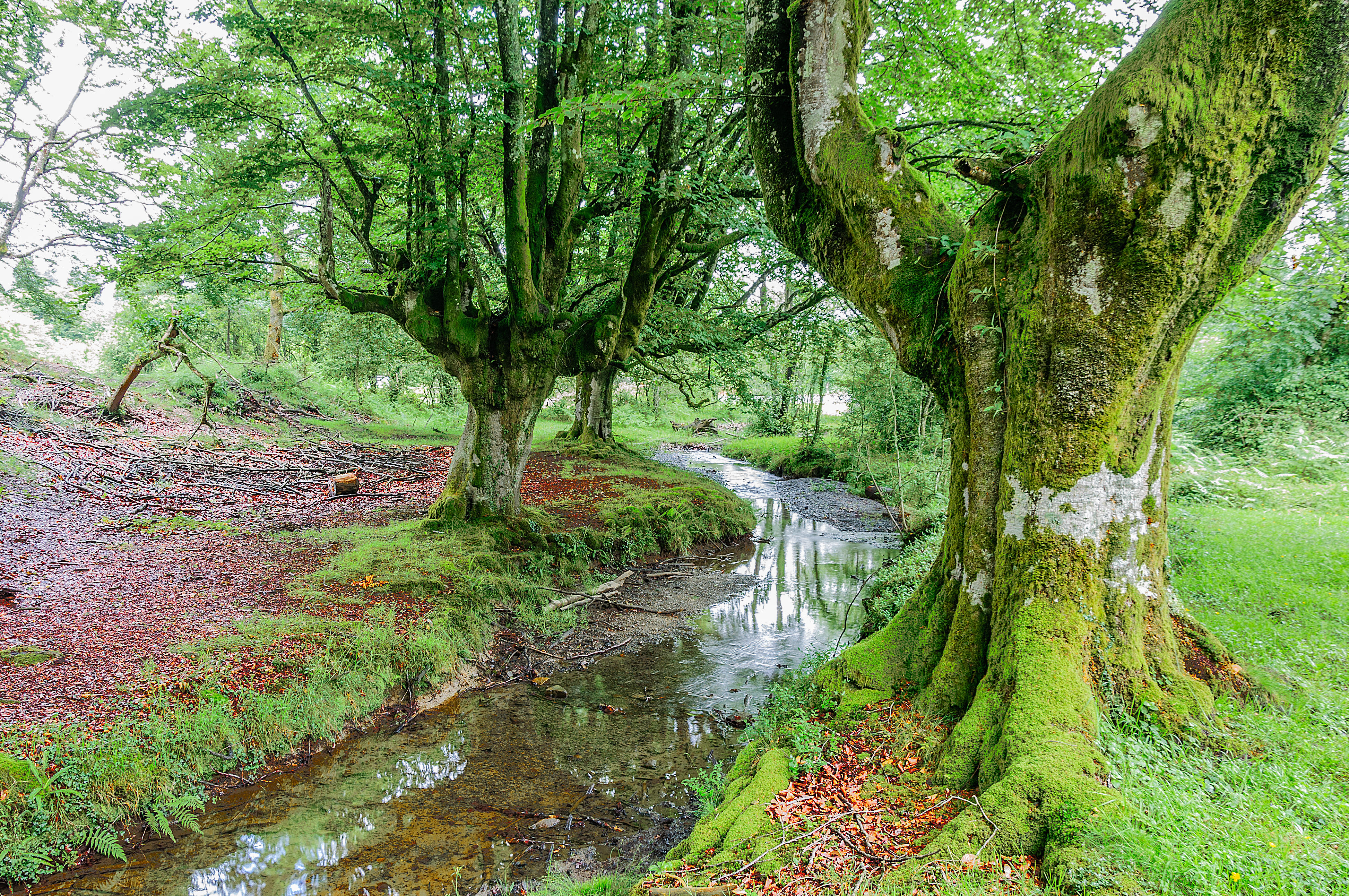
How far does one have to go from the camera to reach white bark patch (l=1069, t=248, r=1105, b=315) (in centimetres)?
322

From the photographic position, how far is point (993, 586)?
3637mm

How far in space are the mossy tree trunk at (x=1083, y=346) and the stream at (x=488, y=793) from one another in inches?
102

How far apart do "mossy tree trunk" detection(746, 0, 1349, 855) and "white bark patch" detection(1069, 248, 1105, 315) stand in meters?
0.01

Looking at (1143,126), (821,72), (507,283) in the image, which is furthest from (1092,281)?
(507,283)

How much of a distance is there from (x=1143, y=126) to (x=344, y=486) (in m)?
12.7

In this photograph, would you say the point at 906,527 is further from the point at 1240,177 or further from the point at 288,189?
the point at 288,189

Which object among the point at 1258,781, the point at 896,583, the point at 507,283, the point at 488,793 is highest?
the point at 507,283

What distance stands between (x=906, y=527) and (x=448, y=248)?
9.61 m

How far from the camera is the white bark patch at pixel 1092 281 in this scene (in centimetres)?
322

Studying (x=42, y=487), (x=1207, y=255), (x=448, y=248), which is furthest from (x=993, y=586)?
(x=42, y=487)

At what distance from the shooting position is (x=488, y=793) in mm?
4828

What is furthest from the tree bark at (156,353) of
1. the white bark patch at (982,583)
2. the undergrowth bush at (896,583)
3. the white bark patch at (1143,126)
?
the white bark patch at (1143,126)

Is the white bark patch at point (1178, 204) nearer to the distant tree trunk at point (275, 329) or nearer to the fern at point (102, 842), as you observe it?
the fern at point (102, 842)

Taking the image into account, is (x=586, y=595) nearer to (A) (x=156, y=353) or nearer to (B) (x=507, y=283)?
(B) (x=507, y=283)
